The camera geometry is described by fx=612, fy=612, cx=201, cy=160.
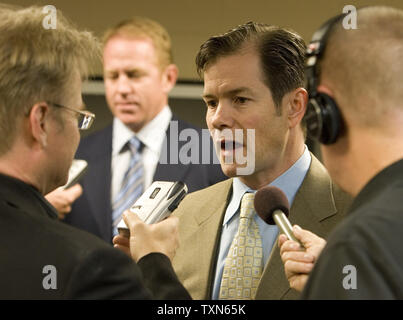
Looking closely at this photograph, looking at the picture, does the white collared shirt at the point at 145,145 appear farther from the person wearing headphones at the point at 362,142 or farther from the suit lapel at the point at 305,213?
the person wearing headphones at the point at 362,142

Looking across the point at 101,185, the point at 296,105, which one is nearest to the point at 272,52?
the point at 296,105

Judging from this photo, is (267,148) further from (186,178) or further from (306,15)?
(306,15)

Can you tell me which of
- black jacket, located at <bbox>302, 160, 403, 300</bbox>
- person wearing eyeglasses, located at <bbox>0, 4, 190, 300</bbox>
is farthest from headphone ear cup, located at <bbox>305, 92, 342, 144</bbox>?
person wearing eyeglasses, located at <bbox>0, 4, 190, 300</bbox>

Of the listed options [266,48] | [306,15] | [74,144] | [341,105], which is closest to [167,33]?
[306,15]

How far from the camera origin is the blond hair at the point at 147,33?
2.63m

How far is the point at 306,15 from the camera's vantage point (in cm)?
278

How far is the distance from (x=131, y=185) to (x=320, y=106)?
1548 millimetres

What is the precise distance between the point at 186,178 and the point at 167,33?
0.89 m

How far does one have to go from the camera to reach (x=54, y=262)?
964mm

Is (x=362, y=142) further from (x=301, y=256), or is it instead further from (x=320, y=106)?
(x=301, y=256)

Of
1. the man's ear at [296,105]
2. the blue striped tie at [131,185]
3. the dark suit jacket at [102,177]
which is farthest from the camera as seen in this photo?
the blue striped tie at [131,185]

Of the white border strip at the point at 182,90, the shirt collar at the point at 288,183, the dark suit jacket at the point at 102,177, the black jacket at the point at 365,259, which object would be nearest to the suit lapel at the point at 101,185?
the dark suit jacket at the point at 102,177

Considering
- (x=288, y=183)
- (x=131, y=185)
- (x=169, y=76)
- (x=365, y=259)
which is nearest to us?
(x=365, y=259)

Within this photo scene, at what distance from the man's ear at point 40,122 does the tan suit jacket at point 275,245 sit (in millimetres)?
587
